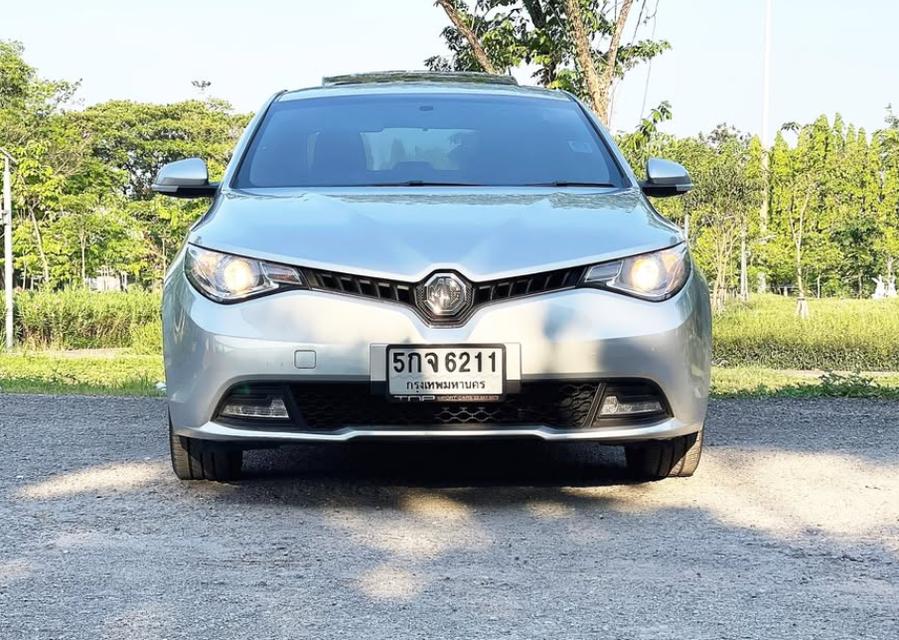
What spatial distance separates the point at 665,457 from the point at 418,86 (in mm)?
2089

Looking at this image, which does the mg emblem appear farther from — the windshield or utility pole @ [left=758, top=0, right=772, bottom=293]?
utility pole @ [left=758, top=0, right=772, bottom=293]

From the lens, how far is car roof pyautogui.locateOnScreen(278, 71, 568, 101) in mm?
5289

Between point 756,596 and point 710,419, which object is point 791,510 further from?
point 710,419

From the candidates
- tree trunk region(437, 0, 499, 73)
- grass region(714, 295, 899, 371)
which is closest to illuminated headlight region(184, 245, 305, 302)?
tree trunk region(437, 0, 499, 73)

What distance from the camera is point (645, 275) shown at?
153 inches

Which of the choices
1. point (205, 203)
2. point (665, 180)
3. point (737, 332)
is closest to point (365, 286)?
point (665, 180)

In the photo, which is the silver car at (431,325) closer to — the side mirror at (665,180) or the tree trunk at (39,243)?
the side mirror at (665,180)

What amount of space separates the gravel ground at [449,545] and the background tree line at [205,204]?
30.8 meters

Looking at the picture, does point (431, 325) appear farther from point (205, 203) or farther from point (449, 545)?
point (205, 203)

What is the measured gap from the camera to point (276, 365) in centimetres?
372

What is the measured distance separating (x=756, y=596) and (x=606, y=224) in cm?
156

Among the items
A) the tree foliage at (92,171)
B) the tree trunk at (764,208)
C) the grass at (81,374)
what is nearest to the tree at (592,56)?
the grass at (81,374)

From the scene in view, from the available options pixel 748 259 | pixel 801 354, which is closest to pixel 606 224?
pixel 801 354

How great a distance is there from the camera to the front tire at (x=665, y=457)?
4262mm
